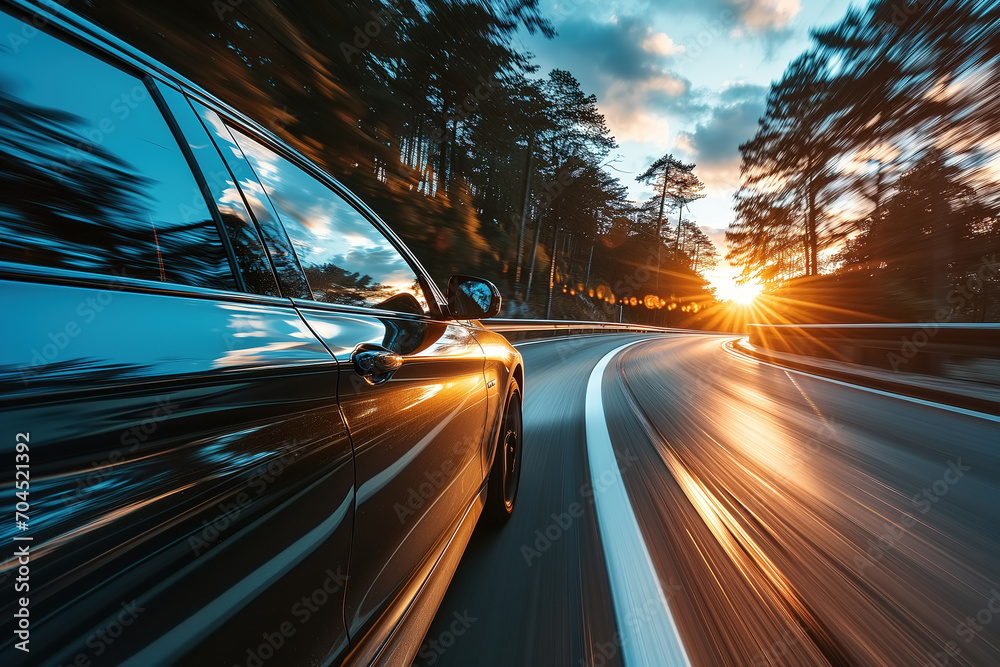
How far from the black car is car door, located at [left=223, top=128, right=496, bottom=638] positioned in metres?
0.01

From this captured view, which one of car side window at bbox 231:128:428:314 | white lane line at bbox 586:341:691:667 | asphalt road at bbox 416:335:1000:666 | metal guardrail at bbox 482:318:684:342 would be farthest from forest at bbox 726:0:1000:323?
car side window at bbox 231:128:428:314

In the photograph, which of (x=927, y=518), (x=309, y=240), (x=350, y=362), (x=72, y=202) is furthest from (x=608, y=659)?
(x=927, y=518)

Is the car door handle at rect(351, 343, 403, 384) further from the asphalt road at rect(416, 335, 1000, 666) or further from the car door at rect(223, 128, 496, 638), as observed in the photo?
the asphalt road at rect(416, 335, 1000, 666)

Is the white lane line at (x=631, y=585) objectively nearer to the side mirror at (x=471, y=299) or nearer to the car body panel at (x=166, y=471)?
the car body panel at (x=166, y=471)

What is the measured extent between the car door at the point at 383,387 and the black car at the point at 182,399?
11mm

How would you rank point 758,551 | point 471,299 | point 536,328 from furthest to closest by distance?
point 536,328, point 471,299, point 758,551

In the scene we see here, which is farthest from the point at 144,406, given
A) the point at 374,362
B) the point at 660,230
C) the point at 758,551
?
the point at 660,230

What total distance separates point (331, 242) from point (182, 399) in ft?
3.62

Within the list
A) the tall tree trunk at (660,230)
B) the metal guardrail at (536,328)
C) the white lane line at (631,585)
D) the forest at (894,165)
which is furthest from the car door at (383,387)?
→ the tall tree trunk at (660,230)

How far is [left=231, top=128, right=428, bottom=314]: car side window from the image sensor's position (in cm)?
158

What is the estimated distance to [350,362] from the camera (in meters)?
1.35

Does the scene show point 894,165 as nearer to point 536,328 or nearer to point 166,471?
point 536,328

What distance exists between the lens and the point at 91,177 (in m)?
1.01

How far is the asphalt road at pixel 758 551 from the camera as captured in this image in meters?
1.81
